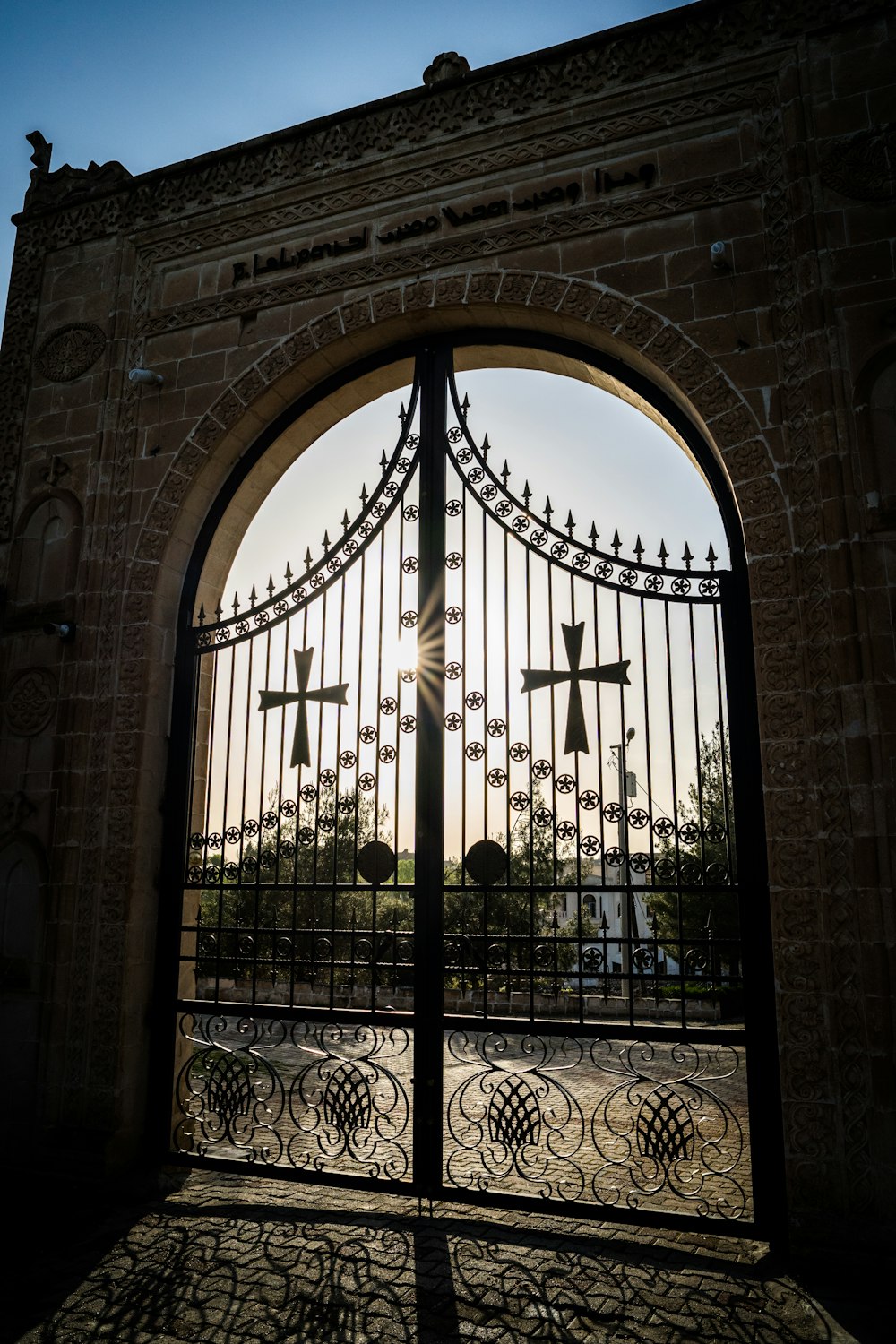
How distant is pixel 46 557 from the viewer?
6.57 m

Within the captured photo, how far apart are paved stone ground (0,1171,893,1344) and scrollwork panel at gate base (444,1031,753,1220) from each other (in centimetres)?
26

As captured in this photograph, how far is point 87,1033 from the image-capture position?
566cm

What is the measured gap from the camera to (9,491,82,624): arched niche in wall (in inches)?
253

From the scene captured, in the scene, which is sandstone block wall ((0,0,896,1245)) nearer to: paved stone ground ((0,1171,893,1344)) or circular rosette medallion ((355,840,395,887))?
paved stone ground ((0,1171,893,1344))

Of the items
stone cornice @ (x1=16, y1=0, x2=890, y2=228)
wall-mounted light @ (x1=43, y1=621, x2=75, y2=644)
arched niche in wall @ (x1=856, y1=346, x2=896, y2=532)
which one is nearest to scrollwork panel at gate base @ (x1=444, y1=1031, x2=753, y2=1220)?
arched niche in wall @ (x1=856, y1=346, x2=896, y2=532)

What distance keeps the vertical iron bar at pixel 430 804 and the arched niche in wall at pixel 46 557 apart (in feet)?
8.24

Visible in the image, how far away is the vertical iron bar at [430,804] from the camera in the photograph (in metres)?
5.06

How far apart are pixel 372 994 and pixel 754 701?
268 cm

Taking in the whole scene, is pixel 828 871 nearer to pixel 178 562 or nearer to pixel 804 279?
pixel 804 279

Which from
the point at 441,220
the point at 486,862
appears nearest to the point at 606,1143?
the point at 486,862

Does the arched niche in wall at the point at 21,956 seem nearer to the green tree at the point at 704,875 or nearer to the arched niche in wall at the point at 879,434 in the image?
the green tree at the point at 704,875

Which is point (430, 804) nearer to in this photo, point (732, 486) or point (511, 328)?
point (732, 486)

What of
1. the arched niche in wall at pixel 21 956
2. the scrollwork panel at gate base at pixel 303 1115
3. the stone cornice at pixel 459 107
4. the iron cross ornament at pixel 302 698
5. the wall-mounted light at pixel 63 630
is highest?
the stone cornice at pixel 459 107

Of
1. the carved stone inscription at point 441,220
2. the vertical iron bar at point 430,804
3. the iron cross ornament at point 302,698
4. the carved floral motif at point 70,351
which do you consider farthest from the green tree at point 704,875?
the carved floral motif at point 70,351
